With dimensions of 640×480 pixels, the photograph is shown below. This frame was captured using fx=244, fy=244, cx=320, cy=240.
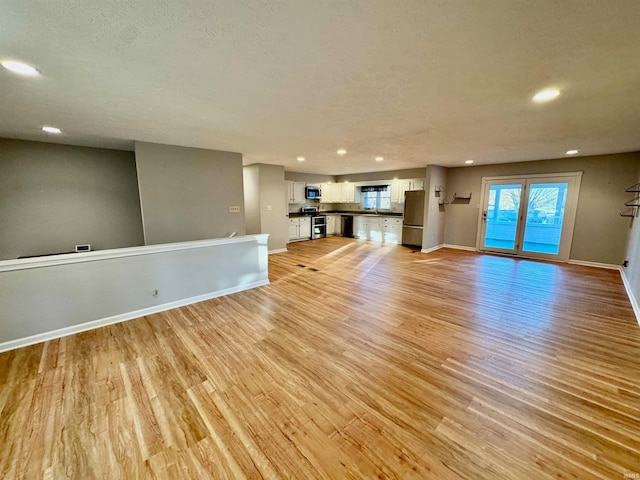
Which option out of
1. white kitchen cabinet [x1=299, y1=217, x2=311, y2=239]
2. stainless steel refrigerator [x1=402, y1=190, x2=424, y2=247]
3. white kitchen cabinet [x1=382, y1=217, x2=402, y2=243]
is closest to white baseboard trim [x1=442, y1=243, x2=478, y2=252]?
stainless steel refrigerator [x1=402, y1=190, x2=424, y2=247]

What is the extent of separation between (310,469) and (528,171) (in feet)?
25.0

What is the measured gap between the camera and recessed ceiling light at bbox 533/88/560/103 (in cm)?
204

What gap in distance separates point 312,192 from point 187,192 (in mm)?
5101

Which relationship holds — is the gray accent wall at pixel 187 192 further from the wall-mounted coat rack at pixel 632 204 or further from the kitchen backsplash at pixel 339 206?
the wall-mounted coat rack at pixel 632 204

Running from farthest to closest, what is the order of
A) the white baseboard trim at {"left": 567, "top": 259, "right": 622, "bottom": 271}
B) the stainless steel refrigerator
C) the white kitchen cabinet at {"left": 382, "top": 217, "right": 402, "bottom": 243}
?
1. the white kitchen cabinet at {"left": 382, "top": 217, "right": 402, "bottom": 243}
2. the stainless steel refrigerator
3. the white baseboard trim at {"left": 567, "top": 259, "right": 622, "bottom": 271}

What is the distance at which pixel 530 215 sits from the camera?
6.10 meters

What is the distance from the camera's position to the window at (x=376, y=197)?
28.7 ft

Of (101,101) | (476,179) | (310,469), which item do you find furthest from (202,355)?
(476,179)

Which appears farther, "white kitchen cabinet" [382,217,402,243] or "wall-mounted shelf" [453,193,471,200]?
"white kitchen cabinet" [382,217,402,243]

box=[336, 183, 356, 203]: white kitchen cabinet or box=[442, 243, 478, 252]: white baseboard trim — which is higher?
box=[336, 183, 356, 203]: white kitchen cabinet

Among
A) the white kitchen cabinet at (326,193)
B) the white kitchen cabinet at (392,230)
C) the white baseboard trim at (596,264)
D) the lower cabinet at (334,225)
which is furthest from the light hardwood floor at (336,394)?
the white kitchen cabinet at (326,193)

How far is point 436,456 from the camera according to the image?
1.46 meters

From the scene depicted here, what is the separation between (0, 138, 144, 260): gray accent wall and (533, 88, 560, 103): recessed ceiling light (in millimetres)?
6125

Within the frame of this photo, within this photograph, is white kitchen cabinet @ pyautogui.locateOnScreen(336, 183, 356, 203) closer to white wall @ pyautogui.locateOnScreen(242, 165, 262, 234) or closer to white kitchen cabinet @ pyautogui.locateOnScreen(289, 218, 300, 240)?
white kitchen cabinet @ pyautogui.locateOnScreen(289, 218, 300, 240)
